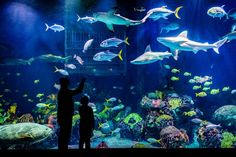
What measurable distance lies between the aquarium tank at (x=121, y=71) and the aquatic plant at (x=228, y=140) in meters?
0.05

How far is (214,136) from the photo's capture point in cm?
1095

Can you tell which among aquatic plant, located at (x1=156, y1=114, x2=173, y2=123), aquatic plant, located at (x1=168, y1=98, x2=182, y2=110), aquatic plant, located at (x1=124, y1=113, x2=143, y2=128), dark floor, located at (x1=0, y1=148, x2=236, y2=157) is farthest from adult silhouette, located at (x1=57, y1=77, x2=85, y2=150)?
aquatic plant, located at (x1=124, y1=113, x2=143, y2=128)

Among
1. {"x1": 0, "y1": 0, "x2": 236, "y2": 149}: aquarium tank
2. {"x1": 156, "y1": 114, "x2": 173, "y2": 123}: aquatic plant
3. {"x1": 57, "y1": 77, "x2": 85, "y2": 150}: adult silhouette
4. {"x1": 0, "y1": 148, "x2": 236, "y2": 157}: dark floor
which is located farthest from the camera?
{"x1": 0, "y1": 0, "x2": 236, "y2": 149}: aquarium tank

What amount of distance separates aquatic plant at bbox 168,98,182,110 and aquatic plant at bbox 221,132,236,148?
7.55ft

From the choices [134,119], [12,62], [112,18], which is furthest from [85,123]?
[12,62]

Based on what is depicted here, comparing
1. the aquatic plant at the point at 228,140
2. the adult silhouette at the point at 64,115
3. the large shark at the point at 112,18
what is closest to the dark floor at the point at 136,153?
the adult silhouette at the point at 64,115

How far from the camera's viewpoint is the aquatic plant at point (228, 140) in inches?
450

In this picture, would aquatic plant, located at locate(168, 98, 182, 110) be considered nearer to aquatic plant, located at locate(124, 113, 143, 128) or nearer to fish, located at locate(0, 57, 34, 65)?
aquatic plant, located at locate(124, 113, 143, 128)

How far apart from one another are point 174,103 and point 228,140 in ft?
9.05

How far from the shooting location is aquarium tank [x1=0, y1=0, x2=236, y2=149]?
41.0ft

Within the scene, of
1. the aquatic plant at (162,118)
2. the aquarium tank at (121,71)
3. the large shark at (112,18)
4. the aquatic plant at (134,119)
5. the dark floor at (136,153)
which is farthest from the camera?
the aquatic plant at (134,119)

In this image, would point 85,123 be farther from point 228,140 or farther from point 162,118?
point 228,140

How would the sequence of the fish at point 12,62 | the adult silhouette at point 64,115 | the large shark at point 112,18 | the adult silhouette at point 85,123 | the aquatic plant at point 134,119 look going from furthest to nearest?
1. the fish at point 12,62
2. the aquatic plant at point 134,119
3. the large shark at point 112,18
4. the adult silhouette at point 85,123
5. the adult silhouette at point 64,115

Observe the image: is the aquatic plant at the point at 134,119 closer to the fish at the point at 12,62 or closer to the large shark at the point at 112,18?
the large shark at the point at 112,18
